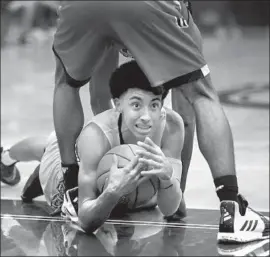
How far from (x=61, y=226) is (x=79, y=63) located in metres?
0.74

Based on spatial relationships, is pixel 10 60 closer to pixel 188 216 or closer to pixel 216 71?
pixel 216 71

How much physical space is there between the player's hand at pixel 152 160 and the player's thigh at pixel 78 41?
58cm

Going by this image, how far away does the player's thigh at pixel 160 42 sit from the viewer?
310 centimetres

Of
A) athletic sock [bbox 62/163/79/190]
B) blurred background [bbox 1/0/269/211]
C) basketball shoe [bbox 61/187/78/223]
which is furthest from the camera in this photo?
blurred background [bbox 1/0/269/211]

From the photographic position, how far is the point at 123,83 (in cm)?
322

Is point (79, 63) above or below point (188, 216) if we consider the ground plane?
above

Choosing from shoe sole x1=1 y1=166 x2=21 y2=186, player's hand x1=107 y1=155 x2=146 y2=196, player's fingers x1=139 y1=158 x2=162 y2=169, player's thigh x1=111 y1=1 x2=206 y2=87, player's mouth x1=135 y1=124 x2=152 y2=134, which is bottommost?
shoe sole x1=1 y1=166 x2=21 y2=186

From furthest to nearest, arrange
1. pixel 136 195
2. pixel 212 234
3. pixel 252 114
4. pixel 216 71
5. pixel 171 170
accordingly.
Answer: pixel 216 71
pixel 252 114
pixel 136 195
pixel 212 234
pixel 171 170

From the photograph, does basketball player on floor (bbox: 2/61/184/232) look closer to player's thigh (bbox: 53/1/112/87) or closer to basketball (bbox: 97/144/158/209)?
basketball (bbox: 97/144/158/209)

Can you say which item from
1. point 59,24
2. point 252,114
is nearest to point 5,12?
point 252,114

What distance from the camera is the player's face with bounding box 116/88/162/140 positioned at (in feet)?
10.3

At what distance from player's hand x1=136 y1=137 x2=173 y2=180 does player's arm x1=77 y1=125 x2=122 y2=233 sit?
0.63 feet

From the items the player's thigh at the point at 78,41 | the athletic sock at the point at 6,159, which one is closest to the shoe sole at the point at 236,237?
the player's thigh at the point at 78,41

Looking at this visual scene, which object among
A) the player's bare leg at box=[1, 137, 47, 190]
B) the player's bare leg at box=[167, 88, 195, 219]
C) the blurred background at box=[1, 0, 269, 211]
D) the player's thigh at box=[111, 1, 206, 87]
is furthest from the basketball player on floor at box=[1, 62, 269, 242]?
the blurred background at box=[1, 0, 269, 211]
